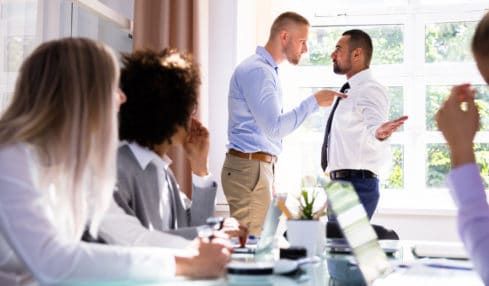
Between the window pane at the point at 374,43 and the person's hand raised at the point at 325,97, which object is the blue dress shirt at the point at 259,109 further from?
the window pane at the point at 374,43

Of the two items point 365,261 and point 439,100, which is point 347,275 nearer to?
point 365,261

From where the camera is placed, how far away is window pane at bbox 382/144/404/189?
4.43m

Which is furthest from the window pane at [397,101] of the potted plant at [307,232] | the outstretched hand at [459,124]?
the outstretched hand at [459,124]

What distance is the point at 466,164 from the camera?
1.15 m

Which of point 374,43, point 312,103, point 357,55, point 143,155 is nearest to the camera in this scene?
point 143,155

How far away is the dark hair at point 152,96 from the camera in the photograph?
175 centimetres

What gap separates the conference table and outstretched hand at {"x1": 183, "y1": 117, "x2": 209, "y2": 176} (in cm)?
40

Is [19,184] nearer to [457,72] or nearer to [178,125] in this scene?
[178,125]

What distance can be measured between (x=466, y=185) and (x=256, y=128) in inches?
96.2

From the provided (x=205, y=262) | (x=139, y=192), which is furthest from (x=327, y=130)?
(x=205, y=262)

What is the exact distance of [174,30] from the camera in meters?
4.05

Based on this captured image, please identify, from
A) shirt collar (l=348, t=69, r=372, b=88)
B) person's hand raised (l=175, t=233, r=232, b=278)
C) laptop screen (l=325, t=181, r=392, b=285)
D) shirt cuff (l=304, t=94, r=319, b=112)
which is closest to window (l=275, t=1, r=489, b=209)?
shirt collar (l=348, t=69, r=372, b=88)

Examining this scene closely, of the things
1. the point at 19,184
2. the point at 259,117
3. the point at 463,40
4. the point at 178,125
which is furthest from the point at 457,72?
the point at 19,184

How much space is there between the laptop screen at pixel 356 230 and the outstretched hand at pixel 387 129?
76.2 inches
